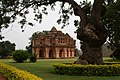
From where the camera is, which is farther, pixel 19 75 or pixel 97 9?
pixel 97 9

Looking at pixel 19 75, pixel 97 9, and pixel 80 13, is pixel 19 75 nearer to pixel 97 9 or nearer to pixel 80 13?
pixel 80 13

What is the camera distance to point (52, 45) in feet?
238

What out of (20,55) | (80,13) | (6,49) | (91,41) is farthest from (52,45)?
(91,41)

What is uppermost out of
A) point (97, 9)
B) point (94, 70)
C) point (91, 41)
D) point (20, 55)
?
point (97, 9)

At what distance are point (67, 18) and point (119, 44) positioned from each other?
62.2 feet

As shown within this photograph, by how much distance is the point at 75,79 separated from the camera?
15.7 meters

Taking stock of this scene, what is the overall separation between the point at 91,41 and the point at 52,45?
52600 millimetres

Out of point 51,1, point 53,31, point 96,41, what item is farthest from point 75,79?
point 53,31

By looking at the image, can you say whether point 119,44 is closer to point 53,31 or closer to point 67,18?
point 67,18

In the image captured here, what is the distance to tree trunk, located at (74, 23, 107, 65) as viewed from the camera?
1986 centimetres

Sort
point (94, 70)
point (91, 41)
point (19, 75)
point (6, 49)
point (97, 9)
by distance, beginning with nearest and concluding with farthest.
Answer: point (19, 75) → point (94, 70) → point (91, 41) → point (97, 9) → point (6, 49)

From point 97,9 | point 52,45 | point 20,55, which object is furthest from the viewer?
point 52,45

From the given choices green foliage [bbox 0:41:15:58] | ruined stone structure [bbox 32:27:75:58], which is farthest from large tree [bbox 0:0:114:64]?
green foliage [bbox 0:41:15:58]

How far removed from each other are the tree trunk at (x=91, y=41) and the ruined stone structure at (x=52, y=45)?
5038 cm
